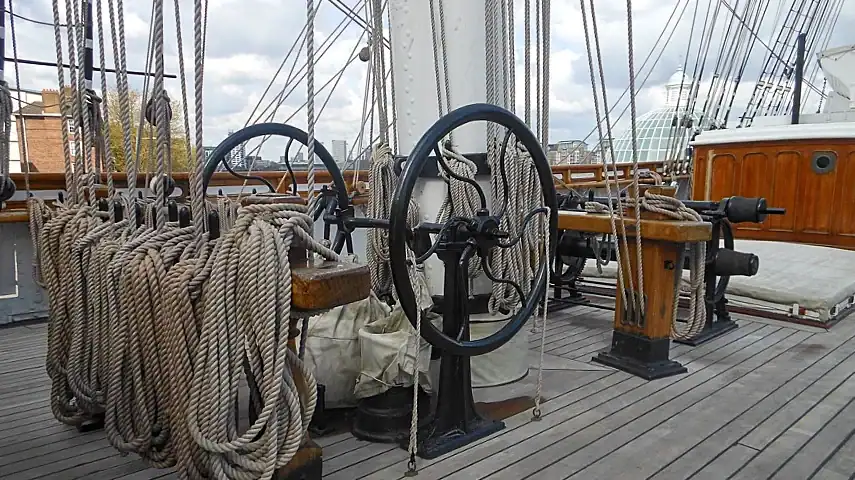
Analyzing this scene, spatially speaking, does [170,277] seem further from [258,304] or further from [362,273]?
[362,273]

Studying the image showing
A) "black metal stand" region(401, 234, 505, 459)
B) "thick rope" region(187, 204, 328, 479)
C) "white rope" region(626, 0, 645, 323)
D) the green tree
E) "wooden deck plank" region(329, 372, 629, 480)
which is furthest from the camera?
"white rope" region(626, 0, 645, 323)

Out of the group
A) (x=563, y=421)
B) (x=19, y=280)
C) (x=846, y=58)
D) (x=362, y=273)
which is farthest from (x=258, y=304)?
(x=846, y=58)

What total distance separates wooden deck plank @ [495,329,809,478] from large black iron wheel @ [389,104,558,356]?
0.32 meters

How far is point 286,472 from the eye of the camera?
1.22 metres

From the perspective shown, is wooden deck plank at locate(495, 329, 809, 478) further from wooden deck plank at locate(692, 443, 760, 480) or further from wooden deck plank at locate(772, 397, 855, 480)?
wooden deck plank at locate(772, 397, 855, 480)

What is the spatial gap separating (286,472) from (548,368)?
137 cm

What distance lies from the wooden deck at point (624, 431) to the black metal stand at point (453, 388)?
0.17 ft

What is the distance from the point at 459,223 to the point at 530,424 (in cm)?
67

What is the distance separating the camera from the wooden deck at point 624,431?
5.03ft

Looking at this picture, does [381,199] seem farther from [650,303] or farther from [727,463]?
[727,463]

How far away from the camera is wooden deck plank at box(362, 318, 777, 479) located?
1.53 metres

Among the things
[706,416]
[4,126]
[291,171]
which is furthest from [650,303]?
[4,126]

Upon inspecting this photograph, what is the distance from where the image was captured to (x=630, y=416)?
6.22 feet

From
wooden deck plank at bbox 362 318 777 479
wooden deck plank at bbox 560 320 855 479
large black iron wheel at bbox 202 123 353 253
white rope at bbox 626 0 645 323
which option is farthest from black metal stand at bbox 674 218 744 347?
large black iron wheel at bbox 202 123 353 253
